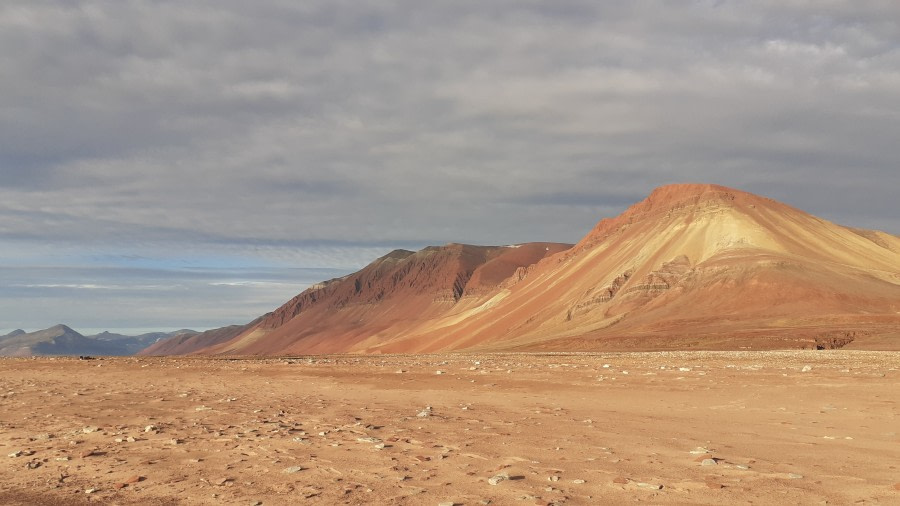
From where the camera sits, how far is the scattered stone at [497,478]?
8502 mm

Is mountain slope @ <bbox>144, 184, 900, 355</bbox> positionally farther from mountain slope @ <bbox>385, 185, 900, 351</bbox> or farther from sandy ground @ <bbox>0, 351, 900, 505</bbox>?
sandy ground @ <bbox>0, 351, 900, 505</bbox>

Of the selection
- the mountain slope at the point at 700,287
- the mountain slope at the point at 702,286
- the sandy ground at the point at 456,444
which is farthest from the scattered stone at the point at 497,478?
the mountain slope at the point at 702,286

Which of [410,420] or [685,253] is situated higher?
[685,253]

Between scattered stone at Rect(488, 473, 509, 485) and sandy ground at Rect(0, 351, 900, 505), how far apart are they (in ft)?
0.19

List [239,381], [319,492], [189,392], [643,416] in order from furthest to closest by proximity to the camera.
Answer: [239,381] < [189,392] < [643,416] < [319,492]

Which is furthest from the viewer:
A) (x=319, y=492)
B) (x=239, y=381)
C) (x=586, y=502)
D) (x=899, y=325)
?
(x=899, y=325)

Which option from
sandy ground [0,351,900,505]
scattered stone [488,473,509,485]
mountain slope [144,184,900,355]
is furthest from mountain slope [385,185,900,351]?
scattered stone [488,473,509,485]

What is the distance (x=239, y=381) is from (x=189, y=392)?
4.22m

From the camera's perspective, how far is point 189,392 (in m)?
19.2

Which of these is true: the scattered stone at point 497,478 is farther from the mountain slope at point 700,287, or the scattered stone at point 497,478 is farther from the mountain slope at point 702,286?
the mountain slope at point 702,286

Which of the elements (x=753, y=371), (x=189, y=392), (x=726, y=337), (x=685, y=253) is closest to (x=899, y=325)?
(x=726, y=337)

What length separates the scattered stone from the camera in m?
8.50

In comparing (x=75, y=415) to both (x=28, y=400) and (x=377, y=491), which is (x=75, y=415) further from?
(x=377, y=491)

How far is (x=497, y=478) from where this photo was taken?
28.3 ft
